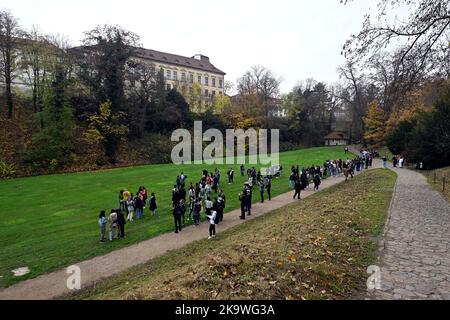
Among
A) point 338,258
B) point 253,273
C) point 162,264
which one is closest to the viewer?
point 253,273

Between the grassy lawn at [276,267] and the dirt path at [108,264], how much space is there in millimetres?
692

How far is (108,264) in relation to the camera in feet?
35.5

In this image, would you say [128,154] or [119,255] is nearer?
[119,255]

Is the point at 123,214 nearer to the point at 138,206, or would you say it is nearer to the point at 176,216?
the point at 176,216

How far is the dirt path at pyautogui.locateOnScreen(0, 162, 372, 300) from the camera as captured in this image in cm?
899

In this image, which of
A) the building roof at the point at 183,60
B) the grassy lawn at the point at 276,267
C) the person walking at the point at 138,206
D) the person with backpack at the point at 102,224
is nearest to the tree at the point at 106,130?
the person walking at the point at 138,206

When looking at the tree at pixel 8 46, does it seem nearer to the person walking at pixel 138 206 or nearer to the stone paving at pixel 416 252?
the person walking at pixel 138 206

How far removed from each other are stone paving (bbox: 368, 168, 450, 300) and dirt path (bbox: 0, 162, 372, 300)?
24.2ft

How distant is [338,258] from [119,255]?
8.16 m

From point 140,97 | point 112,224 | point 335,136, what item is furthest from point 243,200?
point 335,136

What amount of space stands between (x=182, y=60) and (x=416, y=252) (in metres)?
85.4

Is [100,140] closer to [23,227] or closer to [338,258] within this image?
[23,227]
